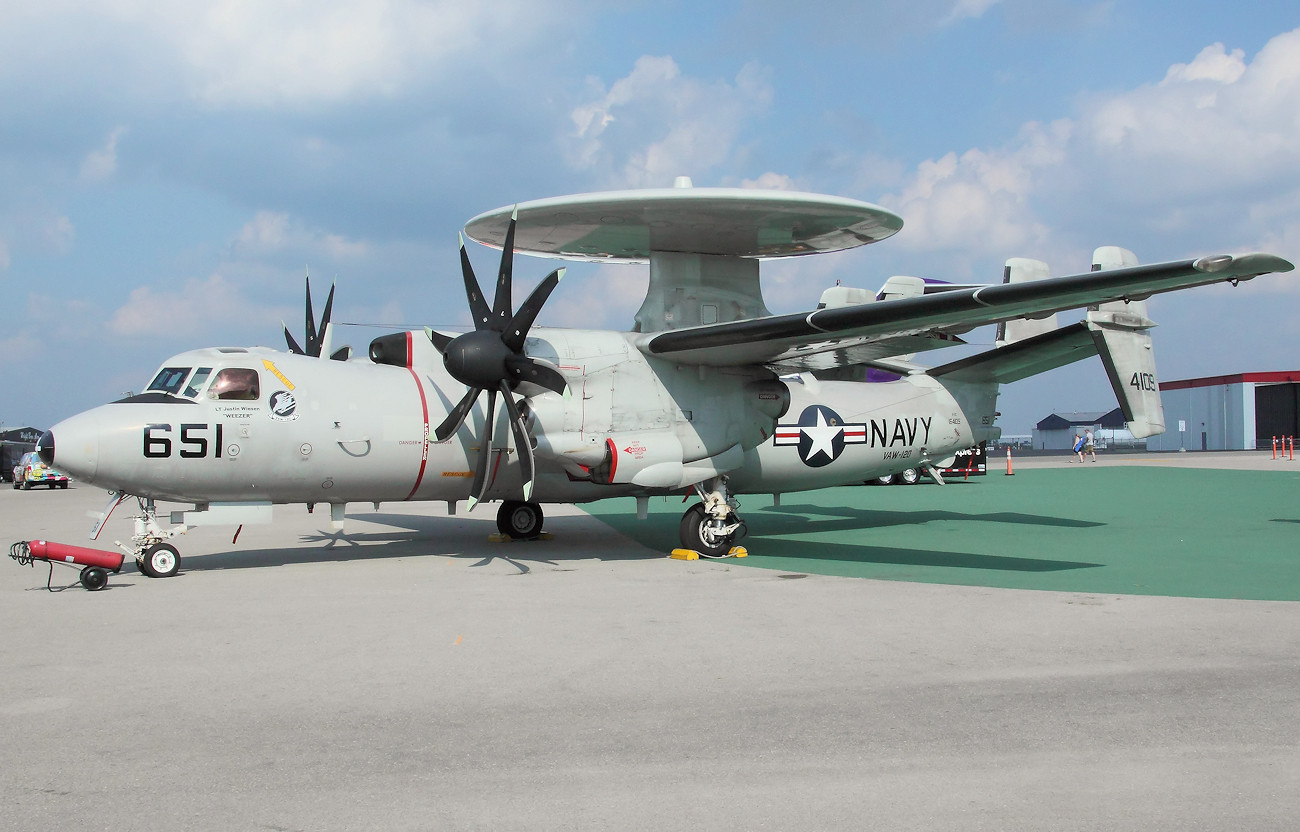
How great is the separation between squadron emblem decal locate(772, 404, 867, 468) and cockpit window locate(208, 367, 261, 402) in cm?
912

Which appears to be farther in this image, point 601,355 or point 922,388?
point 922,388

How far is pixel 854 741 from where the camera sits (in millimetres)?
5680

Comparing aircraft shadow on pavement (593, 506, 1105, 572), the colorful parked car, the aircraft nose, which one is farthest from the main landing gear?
the colorful parked car

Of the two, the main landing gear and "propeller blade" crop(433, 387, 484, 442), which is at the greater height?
"propeller blade" crop(433, 387, 484, 442)

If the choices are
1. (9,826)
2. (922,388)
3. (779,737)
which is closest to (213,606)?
(9,826)

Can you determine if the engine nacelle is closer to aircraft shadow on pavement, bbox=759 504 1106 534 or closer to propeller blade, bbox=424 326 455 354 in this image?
propeller blade, bbox=424 326 455 354

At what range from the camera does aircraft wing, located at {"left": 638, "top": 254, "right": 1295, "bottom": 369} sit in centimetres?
1028

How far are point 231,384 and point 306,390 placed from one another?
1033 millimetres

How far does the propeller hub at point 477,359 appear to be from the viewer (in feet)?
43.8

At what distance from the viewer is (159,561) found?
12.9 metres

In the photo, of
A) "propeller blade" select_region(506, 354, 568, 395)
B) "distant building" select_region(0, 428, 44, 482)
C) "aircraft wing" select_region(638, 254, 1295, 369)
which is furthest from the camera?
"distant building" select_region(0, 428, 44, 482)

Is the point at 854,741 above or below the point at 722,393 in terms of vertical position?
below

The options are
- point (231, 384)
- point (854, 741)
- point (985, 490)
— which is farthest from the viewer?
point (985, 490)

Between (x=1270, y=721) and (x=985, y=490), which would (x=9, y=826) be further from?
(x=985, y=490)
